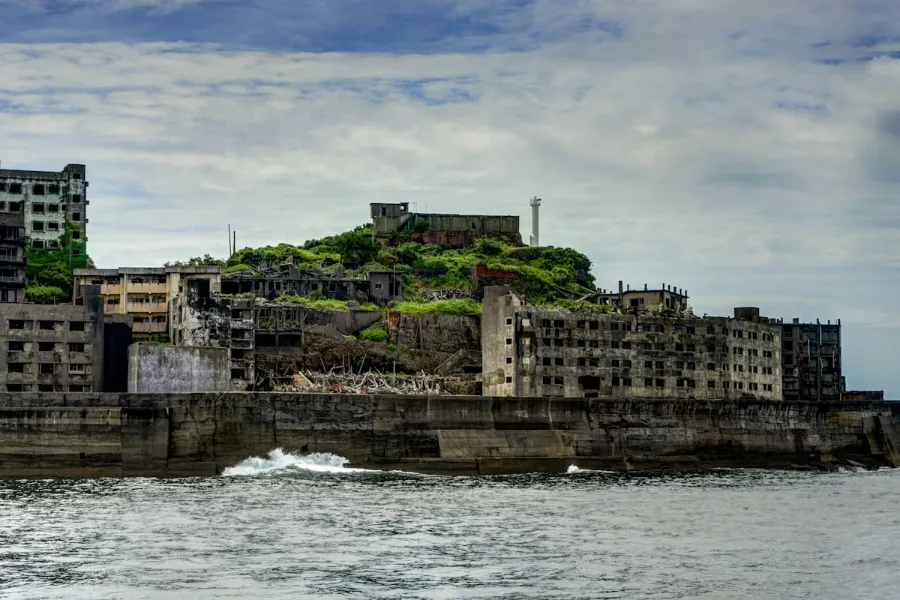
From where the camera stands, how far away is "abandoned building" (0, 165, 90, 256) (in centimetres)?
12469

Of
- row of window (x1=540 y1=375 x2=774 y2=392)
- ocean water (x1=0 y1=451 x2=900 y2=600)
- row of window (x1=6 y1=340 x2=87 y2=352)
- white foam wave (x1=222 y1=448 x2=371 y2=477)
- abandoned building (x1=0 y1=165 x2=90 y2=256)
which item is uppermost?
abandoned building (x1=0 y1=165 x2=90 y2=256)

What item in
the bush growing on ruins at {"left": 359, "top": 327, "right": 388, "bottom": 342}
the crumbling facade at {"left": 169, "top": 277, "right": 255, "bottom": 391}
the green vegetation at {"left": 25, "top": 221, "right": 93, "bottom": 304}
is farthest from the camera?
the bush growing on ruins at {"left": 359, "top": 327, "right": 388, "bottom": 342}

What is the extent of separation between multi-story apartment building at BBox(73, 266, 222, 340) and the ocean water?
3535 cm

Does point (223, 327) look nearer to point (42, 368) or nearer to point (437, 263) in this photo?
point (42, 368)

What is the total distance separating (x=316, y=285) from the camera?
12456cm

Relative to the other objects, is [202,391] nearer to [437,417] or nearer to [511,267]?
[437,417]

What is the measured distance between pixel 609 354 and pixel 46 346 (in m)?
41.2

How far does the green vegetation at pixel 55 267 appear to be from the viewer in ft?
378

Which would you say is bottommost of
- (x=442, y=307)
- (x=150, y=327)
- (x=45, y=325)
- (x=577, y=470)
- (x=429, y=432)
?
(x=577, y=470)

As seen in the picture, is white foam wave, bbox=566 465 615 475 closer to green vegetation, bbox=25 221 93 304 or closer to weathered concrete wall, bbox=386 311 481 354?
weathered concrete wall, bbox=386 311 481 354

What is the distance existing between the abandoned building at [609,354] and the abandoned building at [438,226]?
37185 millimetres

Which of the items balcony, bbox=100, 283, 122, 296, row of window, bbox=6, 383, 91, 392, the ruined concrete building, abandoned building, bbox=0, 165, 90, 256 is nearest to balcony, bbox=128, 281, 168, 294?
balcony, bbox=100, 283, 122, 296

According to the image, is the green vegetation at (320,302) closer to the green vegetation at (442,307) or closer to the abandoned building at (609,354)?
the green vegetation at (442,307)

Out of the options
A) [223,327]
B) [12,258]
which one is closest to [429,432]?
[223,327]
